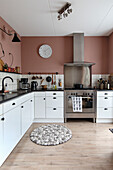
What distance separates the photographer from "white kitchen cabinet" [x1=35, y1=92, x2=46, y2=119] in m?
3.40

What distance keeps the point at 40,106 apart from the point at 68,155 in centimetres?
165

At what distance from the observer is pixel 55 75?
3.99 metres

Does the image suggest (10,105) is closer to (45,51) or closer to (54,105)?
(54,105)

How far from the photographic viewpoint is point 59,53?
4.00 m

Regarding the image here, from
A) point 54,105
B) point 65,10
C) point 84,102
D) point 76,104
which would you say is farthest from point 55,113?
point 65,10

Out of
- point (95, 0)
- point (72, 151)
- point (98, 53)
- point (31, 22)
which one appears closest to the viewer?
point (72, 151)

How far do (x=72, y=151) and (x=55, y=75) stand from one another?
93.8 inches

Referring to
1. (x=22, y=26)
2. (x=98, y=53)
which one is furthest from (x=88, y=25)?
(x=22, y=26)

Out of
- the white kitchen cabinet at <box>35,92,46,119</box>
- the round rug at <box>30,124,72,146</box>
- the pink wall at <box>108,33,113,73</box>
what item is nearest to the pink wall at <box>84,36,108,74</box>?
the pink wall at <box>108,33,113,73</box>

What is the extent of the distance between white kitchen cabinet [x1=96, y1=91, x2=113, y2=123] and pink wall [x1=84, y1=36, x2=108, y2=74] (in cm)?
92

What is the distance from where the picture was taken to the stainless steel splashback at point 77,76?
4023 millimetres

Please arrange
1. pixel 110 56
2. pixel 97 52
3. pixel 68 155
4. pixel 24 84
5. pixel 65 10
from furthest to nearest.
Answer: pixel 97 52 < pixel 110 56 < pixel 24 84 < pixel 65 10 < pixel 68 155

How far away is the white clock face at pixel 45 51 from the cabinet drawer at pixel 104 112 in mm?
2173

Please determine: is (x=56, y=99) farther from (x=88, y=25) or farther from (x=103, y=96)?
(x=88, y=25)
